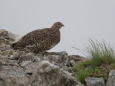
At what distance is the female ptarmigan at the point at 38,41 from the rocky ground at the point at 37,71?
21 cm

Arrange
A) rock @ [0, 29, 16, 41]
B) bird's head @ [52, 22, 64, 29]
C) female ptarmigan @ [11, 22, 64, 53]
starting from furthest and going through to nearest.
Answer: rock @ [0, 29, 16, 41] → bird's head @ [52, 22, 64, 29] → female ptarmigan @ [11, 22, 64, 53]

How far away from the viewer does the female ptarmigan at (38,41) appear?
11.9 meters

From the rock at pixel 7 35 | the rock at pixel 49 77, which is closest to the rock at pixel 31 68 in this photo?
the rock at pixel 49 77

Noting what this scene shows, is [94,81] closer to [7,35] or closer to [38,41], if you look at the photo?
[38,41]

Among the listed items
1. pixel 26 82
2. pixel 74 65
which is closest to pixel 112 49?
pixel 74 65

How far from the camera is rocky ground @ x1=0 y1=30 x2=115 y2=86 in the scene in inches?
299

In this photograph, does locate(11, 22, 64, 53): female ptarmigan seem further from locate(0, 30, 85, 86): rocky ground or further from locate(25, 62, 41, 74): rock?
locate(25, 62, 41, 74): rock

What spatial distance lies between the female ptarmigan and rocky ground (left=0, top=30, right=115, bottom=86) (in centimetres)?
21

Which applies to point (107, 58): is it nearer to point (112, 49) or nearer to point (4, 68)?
point (112, 49)

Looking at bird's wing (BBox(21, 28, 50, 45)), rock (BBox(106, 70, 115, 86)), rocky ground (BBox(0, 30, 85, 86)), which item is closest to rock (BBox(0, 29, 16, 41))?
rocky ground (BBox(0, 30, 85, 86))

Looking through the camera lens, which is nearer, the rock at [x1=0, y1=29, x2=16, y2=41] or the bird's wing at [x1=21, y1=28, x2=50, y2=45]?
the bird's wing at [x1=21, y1=28, x2=50, y2=45]

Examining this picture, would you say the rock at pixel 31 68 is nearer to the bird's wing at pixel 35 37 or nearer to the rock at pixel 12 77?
the rock at pixel 12 77

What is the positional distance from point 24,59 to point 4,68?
1.90m

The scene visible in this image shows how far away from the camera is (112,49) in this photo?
10680 mm
